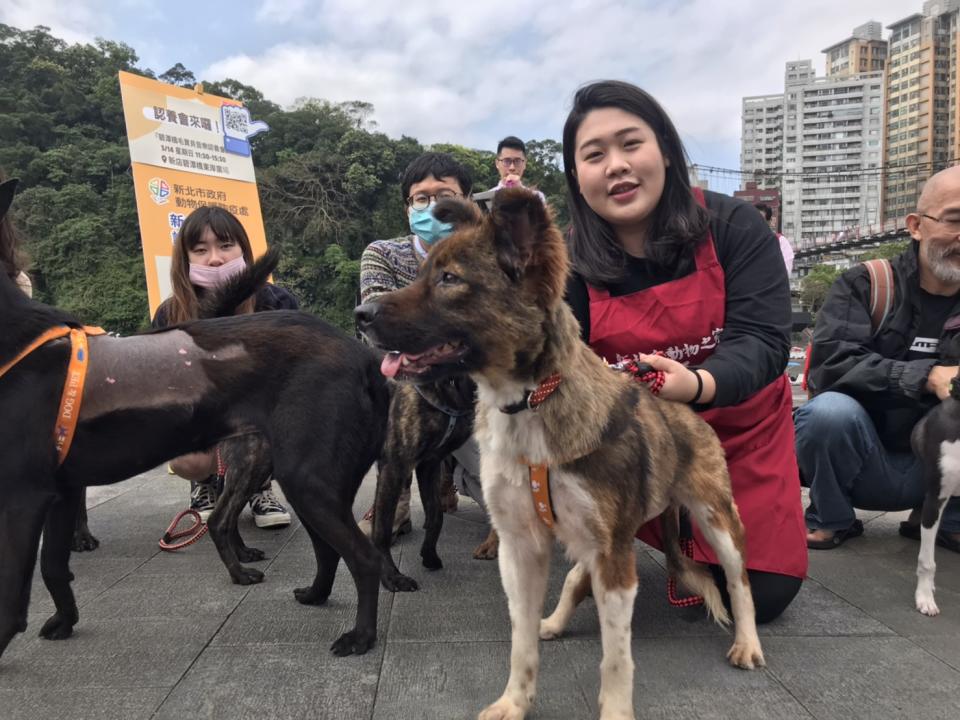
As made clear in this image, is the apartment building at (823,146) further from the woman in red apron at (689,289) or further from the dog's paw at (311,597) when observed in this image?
the dog's paw at (311,597)

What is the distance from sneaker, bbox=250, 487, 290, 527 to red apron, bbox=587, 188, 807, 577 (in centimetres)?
307

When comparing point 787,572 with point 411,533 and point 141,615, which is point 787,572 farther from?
point 141,615

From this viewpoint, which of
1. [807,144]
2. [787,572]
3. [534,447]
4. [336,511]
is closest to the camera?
[534,447]

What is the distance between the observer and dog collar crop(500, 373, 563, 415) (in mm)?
2197

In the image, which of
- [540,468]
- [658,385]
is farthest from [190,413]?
[658,385]

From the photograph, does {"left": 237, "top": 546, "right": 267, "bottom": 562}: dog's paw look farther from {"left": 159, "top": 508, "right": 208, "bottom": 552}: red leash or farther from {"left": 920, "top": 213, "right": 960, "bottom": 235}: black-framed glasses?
{"left": 920, "top": 213, "right": 960, "bottom": 235}: black-framed glasses

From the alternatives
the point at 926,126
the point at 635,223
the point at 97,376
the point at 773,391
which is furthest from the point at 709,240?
the point at 926,126

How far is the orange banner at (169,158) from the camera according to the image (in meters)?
9.95

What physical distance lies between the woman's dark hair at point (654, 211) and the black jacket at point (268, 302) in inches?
101

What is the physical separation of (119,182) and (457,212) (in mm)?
45761

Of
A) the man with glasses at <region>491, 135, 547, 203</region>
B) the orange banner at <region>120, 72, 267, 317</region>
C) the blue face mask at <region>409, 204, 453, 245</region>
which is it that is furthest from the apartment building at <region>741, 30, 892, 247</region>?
the blue face mask at <region>409, 204, 453, 245</region>

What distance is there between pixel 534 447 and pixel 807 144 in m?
136

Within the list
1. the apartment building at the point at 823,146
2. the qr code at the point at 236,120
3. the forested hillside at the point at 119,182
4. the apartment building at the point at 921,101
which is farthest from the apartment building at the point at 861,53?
the qr code at the point at 236,120

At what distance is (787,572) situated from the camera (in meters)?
3.03
